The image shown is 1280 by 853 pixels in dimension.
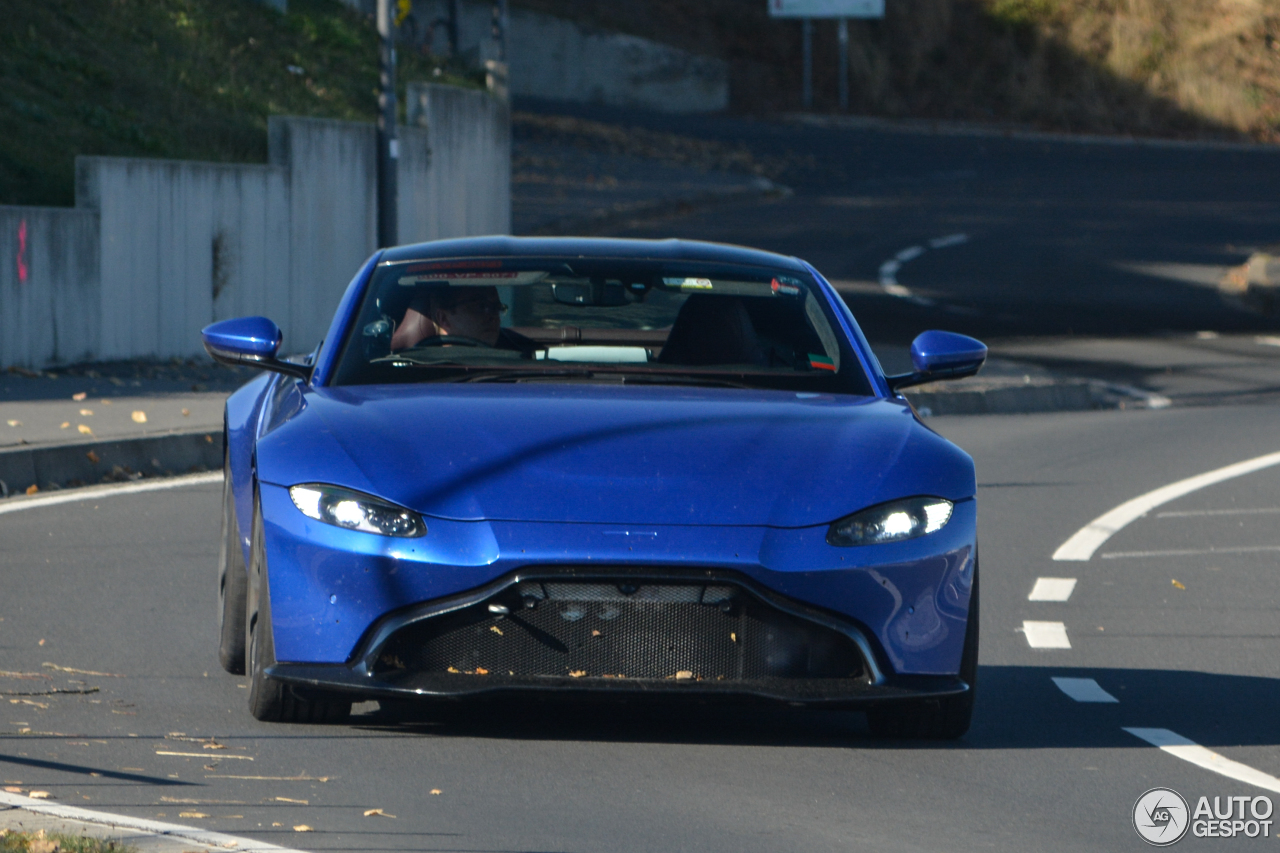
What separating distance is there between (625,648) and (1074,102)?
51208mm

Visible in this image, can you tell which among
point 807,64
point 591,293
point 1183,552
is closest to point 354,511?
point 591,293

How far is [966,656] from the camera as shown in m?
5.78

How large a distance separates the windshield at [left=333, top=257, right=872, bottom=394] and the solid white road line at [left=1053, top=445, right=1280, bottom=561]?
3.70 meters

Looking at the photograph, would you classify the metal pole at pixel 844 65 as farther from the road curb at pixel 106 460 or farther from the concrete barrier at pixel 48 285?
the road curb at pixel 106 460

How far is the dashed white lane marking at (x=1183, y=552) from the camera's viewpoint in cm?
1022

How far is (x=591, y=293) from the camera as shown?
688 centimetres

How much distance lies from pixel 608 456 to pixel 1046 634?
3.11m

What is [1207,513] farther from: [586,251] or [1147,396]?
[1147,396]

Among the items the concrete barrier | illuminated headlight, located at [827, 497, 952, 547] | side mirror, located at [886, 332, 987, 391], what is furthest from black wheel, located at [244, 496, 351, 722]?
the concrete barrier

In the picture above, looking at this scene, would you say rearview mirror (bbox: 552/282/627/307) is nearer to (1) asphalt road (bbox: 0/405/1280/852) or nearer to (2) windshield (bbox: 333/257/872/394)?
(2) windshield (bbox: 333/257/872/394)

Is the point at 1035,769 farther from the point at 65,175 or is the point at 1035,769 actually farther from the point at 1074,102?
the point at 1074,102

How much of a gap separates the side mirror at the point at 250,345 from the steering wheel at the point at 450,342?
37 centimetres

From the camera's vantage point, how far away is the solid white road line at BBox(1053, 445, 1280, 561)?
34.2 ft

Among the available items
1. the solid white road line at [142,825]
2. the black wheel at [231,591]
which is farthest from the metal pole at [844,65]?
the solid white road line at [142,825]
